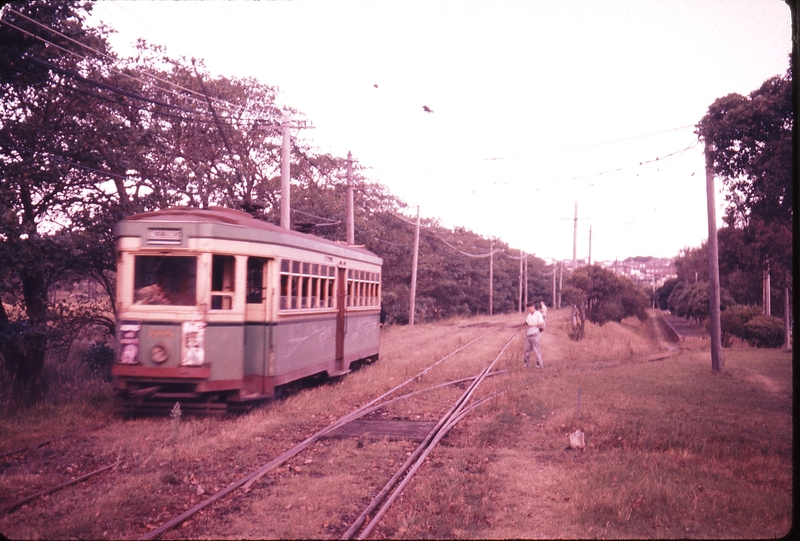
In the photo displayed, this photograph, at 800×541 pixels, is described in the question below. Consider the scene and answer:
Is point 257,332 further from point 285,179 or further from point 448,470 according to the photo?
point 285,179

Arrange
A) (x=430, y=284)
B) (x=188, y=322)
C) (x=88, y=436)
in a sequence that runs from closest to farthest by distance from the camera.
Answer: (x=88, y=436), (x=188, y=322), (x=430, y=284)

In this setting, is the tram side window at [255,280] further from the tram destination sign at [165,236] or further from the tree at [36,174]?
the tree at [36,174]

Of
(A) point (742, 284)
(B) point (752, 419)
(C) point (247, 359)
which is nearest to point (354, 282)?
(C) point (247, 359)

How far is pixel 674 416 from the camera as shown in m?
11.0

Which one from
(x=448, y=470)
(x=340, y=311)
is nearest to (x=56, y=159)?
(x=340, y=311)

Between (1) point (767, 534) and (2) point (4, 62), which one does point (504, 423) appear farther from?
(2) point (4, 62)

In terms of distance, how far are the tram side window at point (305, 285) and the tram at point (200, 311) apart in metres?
0.07

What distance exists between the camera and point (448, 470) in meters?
7.46

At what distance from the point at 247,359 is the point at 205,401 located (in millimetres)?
890

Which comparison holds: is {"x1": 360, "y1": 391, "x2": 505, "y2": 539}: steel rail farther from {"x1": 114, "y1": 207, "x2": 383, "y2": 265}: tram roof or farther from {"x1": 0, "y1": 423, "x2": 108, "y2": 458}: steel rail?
{"x1": 0, "y1": 423, "x2": 108, "y2": 458}: steel rail

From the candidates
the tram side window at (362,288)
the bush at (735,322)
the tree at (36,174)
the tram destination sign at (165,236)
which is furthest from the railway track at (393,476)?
the bush at (735,322)

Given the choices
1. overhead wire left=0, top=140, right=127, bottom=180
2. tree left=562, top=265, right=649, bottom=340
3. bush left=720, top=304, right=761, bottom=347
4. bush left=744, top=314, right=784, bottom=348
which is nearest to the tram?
overhead wire left=0, top=140, right=127, bottom=180

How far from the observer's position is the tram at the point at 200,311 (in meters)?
9.61

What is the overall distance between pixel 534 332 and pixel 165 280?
10.1 meters
